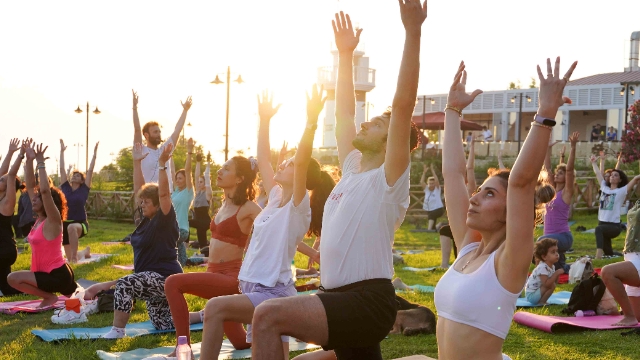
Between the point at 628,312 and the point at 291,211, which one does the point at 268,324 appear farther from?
the point at 628,312

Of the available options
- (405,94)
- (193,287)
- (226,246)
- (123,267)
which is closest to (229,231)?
(226,246)

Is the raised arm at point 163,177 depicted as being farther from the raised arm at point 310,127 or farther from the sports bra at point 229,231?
the raised arm at point 310,127

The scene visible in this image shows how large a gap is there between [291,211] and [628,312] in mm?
4565

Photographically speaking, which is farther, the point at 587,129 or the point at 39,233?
the point at 587,129

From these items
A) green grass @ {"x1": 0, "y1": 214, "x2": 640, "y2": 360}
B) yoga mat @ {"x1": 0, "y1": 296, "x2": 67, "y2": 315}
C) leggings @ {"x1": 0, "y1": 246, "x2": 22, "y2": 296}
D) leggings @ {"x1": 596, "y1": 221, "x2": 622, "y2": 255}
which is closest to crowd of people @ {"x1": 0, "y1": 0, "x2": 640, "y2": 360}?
yoga mat @ {"x1": 0, "y1": 296, "x2": 67, "y2": 315}

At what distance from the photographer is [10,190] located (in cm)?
977

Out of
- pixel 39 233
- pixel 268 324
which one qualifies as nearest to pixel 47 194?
pixel 39 233

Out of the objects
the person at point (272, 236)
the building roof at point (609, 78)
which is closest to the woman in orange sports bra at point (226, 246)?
the person at point (272, 236)

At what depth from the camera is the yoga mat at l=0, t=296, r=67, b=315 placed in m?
9.02

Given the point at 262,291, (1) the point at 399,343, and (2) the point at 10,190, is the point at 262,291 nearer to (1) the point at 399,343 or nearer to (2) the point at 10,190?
(1) the point at 399,343

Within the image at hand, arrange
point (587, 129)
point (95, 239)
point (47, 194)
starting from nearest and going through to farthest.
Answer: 1. point (47, 194)
2. point (95, 239)
3. point (587, 129)

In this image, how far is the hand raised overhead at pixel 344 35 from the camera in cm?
494

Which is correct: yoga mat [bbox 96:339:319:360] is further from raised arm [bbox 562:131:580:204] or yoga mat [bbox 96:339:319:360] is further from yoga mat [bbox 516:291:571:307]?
raised arm [bbox 562:131:580:204]

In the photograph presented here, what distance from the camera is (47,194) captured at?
8773mm
